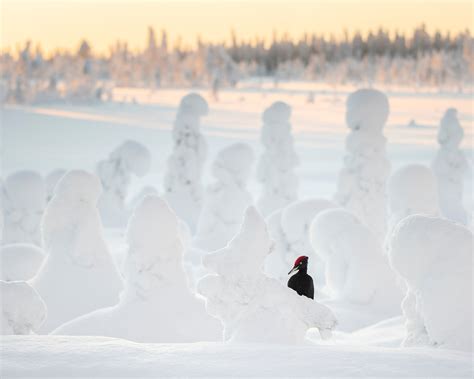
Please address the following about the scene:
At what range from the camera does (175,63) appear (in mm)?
85000

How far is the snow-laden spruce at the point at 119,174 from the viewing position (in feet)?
75.3

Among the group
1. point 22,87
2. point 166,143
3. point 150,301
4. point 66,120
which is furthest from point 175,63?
point 150,301

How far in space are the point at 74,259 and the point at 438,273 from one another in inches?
230

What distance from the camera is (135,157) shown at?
2297 cm

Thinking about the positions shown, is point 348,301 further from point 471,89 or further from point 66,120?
point 471,89

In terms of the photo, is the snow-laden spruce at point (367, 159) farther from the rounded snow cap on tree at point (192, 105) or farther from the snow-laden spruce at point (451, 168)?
the rounded snow cap on tree at point (192, 105)

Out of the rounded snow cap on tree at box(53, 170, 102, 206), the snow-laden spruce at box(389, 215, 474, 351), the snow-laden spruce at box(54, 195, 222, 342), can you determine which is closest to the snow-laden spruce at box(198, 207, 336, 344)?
the snow-laden spruce at box(389, 215, 474, 351)

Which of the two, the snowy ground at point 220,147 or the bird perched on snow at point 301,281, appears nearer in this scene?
the snowy ground at point 220,147

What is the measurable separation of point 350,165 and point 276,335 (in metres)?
11.6

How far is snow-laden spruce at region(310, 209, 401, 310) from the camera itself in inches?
510

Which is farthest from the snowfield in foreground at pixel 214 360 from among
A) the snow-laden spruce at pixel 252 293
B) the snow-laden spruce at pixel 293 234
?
the snow-laden spruce at pixel 293 234

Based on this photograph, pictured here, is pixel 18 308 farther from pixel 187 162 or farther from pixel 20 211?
pixel 187 162

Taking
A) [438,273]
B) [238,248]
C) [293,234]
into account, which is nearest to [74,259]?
[238,248]

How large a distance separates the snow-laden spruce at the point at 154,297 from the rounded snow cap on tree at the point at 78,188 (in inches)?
86.1
